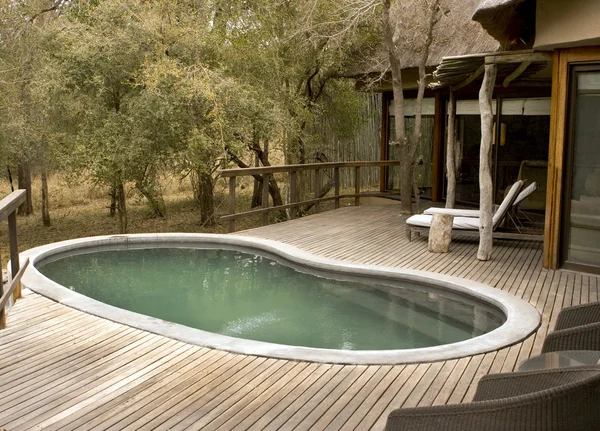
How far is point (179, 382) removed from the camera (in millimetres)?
3754

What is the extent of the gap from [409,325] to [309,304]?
3.72ft

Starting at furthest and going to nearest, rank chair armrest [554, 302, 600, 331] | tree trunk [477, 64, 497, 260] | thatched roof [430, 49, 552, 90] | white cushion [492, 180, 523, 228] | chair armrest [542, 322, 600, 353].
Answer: white cushion [492, 180, 523, 228] → tree trunk [477, 64, 497, 260] → thatched roof [430, 49, 552, 90] → chair armrest [554, 302, 600, 331] → chair armrest [542, 322, 600, 353]

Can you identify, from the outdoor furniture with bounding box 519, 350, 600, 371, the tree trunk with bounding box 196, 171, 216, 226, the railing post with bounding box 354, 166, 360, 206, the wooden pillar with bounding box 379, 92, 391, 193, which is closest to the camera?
the outdoor furniture with bounding box 519, 350, 600, 371

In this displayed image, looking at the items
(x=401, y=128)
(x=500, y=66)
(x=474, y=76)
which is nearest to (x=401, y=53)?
(x=401, y=128)

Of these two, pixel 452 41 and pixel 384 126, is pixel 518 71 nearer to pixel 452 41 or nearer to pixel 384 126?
pixel 452 41

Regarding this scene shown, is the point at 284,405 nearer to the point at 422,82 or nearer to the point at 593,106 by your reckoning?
the point at 593,106

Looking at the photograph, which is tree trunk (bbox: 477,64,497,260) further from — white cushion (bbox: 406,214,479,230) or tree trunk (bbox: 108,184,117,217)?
tree trunk (bbox: 108,184,117,217)

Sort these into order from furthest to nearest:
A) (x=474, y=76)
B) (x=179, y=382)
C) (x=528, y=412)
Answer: (x=474, y=76)
(x=179, y=382)
(x=528, y=412)

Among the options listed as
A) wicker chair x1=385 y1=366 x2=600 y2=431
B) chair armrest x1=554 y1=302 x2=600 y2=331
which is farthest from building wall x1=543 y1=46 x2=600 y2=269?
wicker chair x1=385 y1=366 x2=600 y2=431

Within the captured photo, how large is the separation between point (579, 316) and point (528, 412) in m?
1.71

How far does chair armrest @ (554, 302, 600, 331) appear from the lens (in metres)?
3.48

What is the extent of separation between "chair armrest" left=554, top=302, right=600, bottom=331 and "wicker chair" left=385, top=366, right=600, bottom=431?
1.32 metres

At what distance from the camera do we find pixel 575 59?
618 centimetres

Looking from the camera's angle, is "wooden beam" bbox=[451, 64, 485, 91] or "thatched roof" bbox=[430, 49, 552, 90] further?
"wooden beam" bbox=[451, 64, 485, 91]
